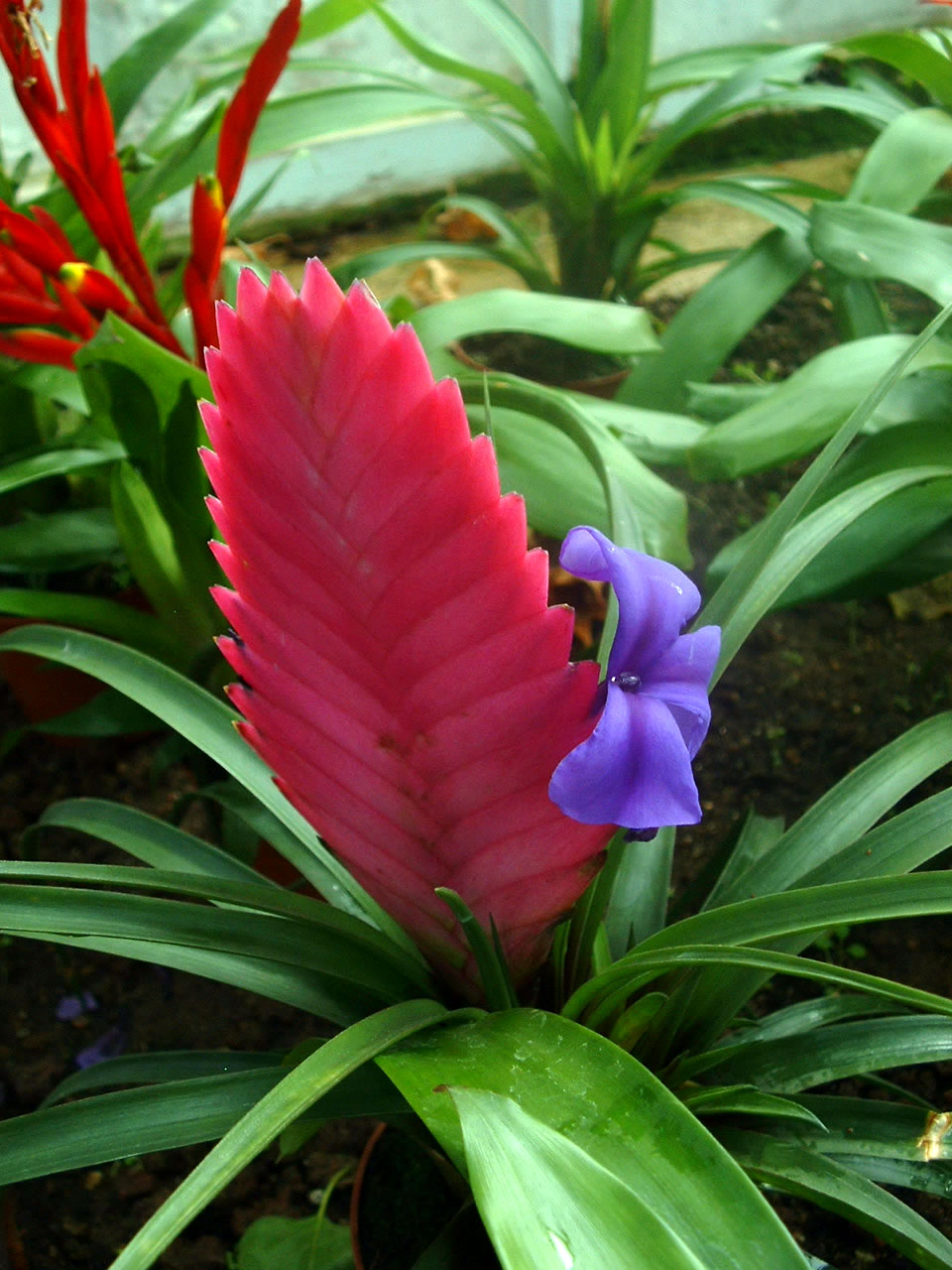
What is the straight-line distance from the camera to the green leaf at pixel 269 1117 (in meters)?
0.47

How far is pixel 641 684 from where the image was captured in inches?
22.2

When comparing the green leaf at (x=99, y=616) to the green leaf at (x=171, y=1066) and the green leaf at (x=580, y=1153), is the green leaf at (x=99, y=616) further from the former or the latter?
the green leaf at (x=580, y=1153)

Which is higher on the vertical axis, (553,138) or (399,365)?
(399,365)

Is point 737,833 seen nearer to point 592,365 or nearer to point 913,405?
point 913,405

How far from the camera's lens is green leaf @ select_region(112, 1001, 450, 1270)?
0.47 m

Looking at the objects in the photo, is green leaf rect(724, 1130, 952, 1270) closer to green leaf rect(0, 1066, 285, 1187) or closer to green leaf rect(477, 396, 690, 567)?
green leaf rect(0, 1066, 285, 1187)

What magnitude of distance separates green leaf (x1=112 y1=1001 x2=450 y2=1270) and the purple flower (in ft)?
0.63

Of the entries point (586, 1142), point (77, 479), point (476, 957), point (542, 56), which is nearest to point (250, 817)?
point (476, 957)

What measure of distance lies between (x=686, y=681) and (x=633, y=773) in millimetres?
69

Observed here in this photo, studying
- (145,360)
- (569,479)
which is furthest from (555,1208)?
(145,360)

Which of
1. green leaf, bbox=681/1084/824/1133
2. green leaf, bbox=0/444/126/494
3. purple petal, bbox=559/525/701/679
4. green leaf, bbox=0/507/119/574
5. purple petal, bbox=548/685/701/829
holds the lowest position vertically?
green leaf, bbox=0/507/119/574

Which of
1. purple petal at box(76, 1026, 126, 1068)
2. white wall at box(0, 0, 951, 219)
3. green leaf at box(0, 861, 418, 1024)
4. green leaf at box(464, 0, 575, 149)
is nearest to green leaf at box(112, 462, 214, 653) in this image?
purple petal at box(76, 1026, 126, 1068)

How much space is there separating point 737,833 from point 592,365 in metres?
1.15

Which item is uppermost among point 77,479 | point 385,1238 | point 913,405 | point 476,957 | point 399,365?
point 399,365
